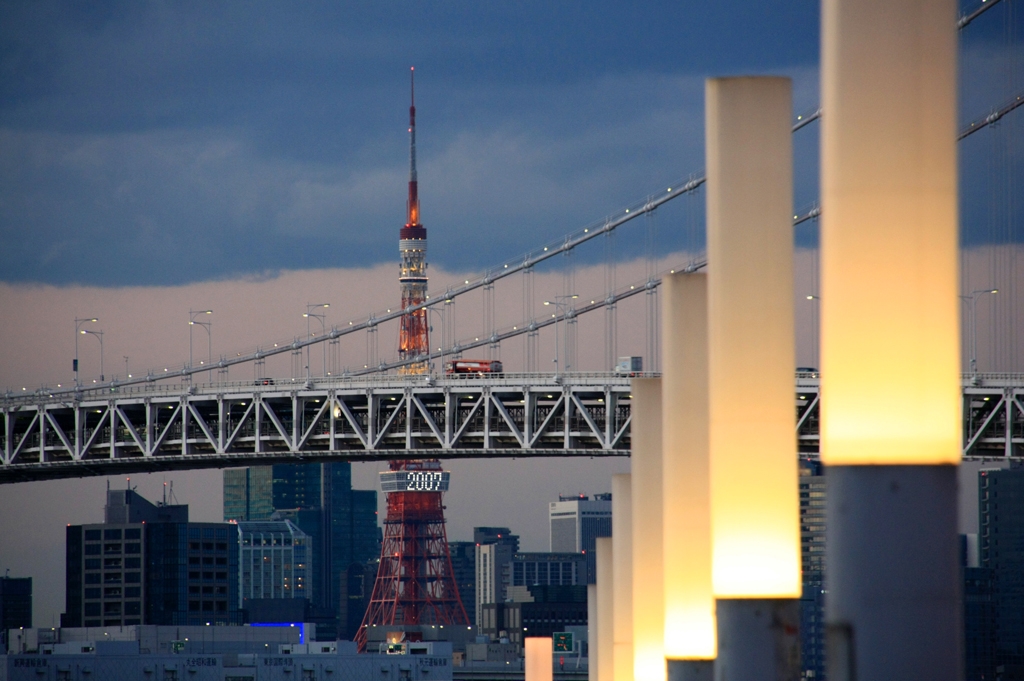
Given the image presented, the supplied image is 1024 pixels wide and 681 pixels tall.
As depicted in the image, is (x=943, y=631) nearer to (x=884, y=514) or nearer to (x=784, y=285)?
(x=884, y=514)

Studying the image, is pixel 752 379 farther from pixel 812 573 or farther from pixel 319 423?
pixel 812 573

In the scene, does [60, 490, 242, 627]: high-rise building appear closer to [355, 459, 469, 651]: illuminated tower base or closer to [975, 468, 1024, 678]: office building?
[355, 459, 469, 651]: illuminated tower base

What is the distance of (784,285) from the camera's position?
13.6 m

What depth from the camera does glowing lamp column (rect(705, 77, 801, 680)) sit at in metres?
12.9

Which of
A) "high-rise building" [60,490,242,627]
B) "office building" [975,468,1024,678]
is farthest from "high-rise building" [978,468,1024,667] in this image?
"high-rise building" [60,490,242,627]

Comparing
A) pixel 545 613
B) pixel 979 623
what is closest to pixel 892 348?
pixel 979 623

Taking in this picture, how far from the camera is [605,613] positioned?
130ft

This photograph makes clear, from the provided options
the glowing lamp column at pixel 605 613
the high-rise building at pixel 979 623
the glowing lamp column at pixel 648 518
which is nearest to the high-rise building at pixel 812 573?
the high-rise building at pixel 979 623

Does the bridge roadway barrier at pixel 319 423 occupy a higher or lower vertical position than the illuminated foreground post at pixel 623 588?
higher

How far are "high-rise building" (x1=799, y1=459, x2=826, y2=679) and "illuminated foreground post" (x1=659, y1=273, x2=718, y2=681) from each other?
8129cm

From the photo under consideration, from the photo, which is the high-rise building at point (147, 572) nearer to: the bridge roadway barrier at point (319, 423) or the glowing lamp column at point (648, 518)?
the bridge roadway barrier at point (319, 423)

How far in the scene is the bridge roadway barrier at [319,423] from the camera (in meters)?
79.8

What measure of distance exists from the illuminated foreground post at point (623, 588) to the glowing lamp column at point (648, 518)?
20.9ft

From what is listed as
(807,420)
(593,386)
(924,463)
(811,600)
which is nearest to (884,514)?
(924,463)
